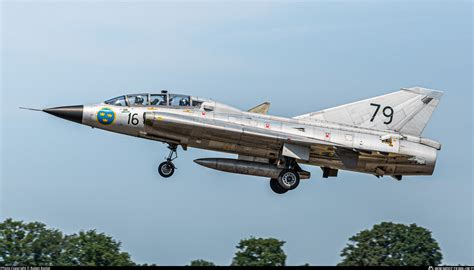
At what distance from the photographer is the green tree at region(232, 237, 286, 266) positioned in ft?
152

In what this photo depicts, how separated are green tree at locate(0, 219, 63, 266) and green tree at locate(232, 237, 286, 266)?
25.5ft

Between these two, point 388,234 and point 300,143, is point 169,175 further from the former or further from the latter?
point 388,234

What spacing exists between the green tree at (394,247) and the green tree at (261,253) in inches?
138

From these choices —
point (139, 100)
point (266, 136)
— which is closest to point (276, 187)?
point (266, 136)

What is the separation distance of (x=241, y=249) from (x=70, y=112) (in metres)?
10.3

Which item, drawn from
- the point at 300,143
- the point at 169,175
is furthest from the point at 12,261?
the point at 300,143

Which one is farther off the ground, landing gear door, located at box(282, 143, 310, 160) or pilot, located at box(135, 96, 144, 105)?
pilot, located at box(135, 96, 144, 105)

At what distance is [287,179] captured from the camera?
4128 centimetres

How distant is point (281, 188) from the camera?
42.3m

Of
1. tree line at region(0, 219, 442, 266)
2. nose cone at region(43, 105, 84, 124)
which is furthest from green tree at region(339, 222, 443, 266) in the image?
nose cone at region(43, 105, 84, 124)

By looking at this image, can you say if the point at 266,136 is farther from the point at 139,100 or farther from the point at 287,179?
the point at 139,100

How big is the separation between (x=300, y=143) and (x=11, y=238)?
52.4 feet

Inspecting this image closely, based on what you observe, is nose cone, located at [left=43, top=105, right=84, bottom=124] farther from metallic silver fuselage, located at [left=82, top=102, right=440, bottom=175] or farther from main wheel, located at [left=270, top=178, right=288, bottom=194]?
main wheel, located at [left=270, top=178, right=288, bottom=194]

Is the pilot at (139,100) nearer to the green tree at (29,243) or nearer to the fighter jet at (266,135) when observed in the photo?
the fighter jet at (266,135)
